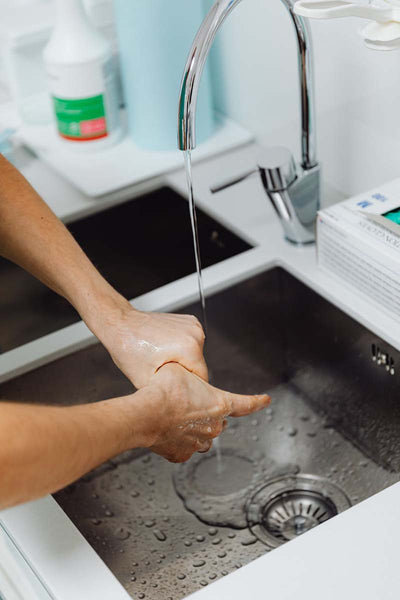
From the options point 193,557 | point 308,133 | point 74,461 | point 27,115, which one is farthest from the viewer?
point 27,115

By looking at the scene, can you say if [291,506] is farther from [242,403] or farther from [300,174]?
[300,174]

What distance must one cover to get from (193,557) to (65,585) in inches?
10.2

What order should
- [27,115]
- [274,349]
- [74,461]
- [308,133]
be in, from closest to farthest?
[74,461] → [308,133] → [274,349] → [27,115]

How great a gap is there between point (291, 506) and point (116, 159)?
24.5 inches

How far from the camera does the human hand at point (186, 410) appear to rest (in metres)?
0.93

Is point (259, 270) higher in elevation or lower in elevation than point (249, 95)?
lower

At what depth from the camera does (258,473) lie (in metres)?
1.23

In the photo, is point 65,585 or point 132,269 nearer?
point 65,585

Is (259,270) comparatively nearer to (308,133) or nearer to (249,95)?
(308,133)

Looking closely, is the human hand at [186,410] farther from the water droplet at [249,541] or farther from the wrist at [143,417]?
the water droplet at [249,541]

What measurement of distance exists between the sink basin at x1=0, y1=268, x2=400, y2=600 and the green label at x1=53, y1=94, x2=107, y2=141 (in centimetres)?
41

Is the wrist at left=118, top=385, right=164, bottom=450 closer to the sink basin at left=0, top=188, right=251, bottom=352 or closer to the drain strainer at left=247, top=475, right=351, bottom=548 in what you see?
the drain strainer at left=247, top=475, right=351, bottom=548

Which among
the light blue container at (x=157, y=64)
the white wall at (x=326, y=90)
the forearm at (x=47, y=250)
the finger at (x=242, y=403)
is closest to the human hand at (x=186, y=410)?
the finger at (x=242, y=403)

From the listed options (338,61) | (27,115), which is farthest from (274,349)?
(27,115)
